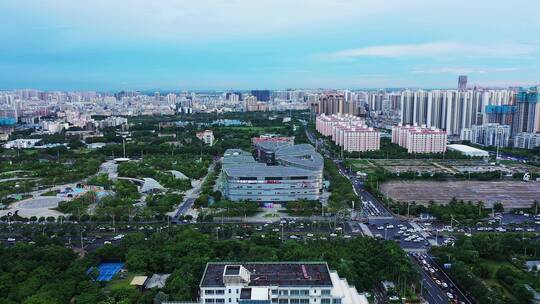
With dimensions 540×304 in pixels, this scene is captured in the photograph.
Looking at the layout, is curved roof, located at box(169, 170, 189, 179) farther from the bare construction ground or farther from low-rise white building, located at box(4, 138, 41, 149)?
low-rise white building, located at box(4, 138, 41, 149)

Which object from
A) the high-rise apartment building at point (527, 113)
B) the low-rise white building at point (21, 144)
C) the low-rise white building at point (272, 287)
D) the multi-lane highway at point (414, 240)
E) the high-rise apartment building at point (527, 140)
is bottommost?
the multi-lane highway at point (414, 240)

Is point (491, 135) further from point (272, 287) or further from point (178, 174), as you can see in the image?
point (272, 287)

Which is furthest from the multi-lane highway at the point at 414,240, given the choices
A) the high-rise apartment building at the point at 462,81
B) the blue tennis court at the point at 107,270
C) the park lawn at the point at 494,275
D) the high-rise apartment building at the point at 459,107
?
the high-rise apartment building at the point at 462,81

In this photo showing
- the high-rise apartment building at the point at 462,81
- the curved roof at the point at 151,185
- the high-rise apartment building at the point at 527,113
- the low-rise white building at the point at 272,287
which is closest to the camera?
the low-rise white building at the point at 272,287

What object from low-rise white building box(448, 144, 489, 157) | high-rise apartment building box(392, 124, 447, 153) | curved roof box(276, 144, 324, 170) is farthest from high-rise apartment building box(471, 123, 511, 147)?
curved roof box(276, 144, 324, 170)

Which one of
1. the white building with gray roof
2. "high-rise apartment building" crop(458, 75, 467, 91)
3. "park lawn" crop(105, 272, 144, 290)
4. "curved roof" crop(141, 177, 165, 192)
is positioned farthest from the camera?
"high-rise apartment building" crop(458, 75, 467, 91)

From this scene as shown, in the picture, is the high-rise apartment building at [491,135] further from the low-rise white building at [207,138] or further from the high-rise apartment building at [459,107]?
the low-rise white building at [207,138]

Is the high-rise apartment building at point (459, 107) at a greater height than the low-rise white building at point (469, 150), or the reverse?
the high-rise apartment building at point (459, 107)

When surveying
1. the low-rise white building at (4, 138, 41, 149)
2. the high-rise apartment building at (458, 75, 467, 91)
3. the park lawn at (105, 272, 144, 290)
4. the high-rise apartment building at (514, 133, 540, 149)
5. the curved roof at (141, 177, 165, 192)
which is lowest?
the park lawn at (105, 272, 144, 290)
